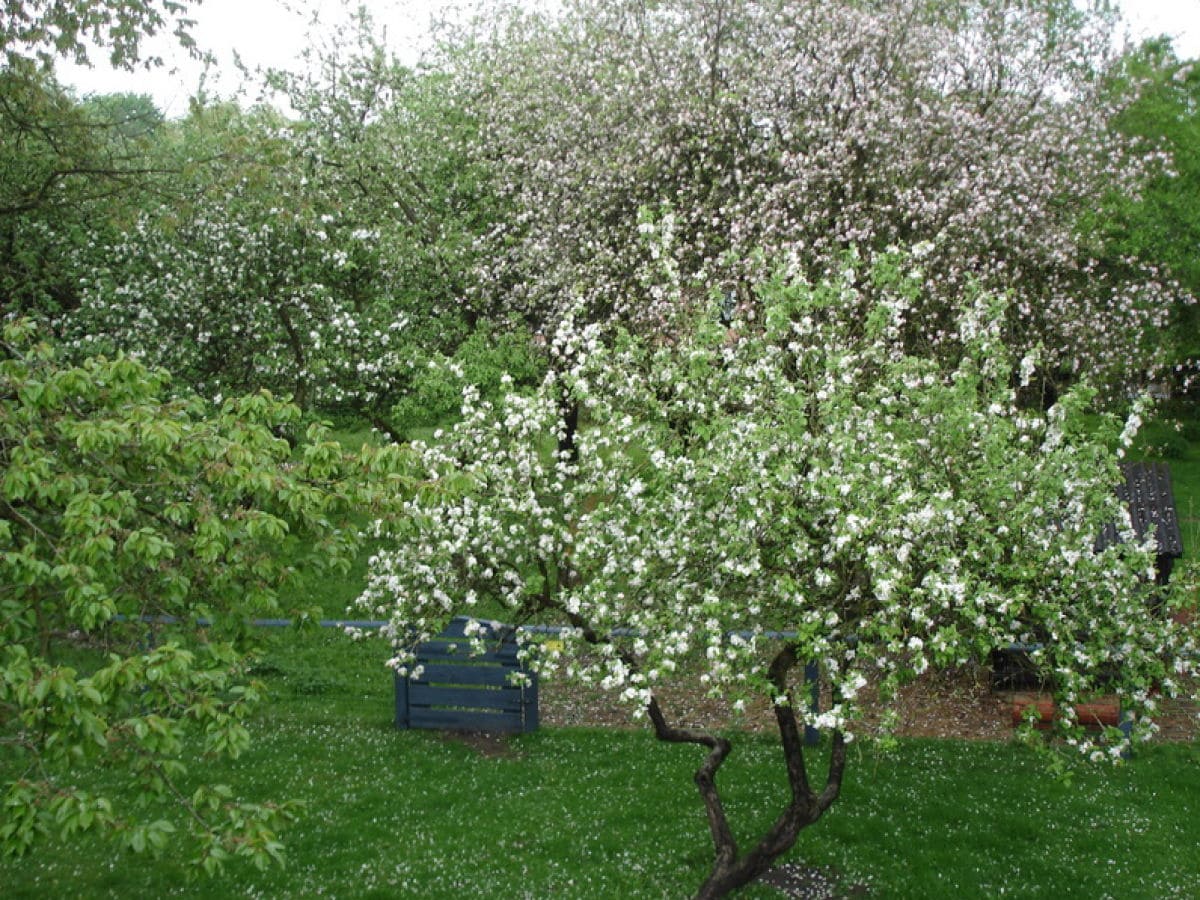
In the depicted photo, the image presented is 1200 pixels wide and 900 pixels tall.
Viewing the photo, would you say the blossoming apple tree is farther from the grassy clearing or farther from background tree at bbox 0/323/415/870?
the grassy clearing

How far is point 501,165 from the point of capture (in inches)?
832

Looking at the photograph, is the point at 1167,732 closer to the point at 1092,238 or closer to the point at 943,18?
the point at 1092,238

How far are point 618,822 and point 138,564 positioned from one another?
17.1 feet

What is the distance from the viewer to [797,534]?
8.05 m

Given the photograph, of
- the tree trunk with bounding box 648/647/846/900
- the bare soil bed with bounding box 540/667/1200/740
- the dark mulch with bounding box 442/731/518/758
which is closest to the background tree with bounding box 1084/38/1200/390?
the bare soil bed with bounding box 540/667/1200/740

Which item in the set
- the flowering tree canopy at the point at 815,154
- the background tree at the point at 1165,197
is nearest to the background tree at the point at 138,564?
the flowering tree canopy at the point at 815,154

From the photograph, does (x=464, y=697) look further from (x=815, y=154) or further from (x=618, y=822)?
(x=815, y=154)

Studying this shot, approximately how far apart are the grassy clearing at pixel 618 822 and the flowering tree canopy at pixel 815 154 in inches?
267

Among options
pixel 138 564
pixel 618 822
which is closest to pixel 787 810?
pixel 618 822

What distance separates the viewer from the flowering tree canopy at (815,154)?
1739 cm

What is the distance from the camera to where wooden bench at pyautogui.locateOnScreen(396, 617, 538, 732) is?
12922mm

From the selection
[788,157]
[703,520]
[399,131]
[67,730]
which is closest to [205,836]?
[67,730]

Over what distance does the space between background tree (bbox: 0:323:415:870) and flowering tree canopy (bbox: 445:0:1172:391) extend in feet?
32.9

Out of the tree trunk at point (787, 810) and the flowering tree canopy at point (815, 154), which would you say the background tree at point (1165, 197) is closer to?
the flowering tree canopy at point (815, 154)
